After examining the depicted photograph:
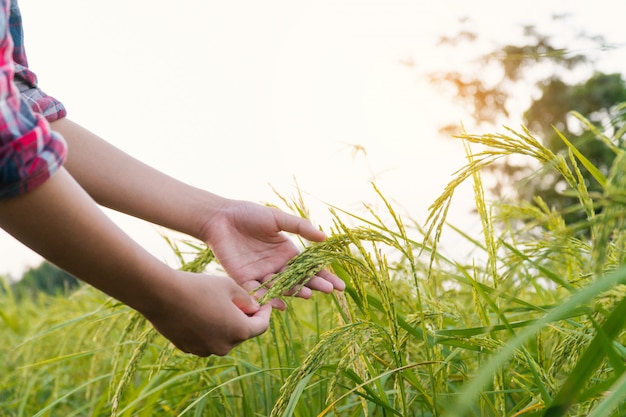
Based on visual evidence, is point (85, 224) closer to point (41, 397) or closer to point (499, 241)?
point (499, 241)

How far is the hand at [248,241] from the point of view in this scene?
5.95ft

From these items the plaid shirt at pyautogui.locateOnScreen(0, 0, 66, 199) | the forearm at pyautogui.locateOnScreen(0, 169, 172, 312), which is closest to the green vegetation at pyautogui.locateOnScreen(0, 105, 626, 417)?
the forearm at pyautogui.locateOnScreen(0, 169, 172, 312)

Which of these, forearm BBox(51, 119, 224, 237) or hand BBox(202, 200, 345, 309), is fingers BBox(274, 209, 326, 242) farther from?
forearm BBox(51, 119, 224, 237)

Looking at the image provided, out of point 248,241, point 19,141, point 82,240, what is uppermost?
point 19,141

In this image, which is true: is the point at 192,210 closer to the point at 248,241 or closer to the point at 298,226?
the point at 248,241

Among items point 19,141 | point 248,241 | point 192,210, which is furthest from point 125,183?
point 19,141

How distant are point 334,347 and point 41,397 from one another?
272cm

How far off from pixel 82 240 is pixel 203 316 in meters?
0.30

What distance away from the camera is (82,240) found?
1.08m

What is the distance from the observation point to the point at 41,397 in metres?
3.31

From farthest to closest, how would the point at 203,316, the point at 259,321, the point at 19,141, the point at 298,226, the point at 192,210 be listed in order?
the point at 192,210 < the point at 298,226 < the point at 259,321 < the point at 203,316 < the point at 19,141

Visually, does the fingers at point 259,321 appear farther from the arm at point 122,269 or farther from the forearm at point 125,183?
the forearm at point 125,183

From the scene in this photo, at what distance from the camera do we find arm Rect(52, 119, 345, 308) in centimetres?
171

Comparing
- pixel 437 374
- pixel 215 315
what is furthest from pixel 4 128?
pixel 437 374
